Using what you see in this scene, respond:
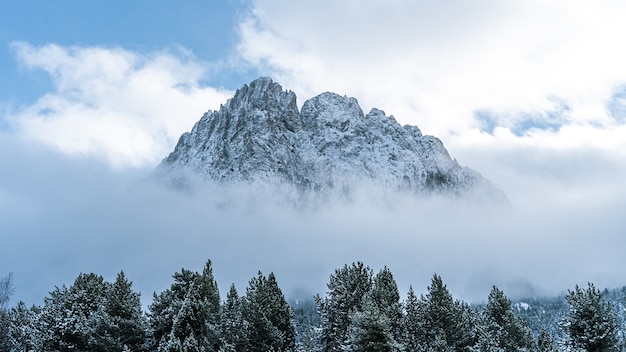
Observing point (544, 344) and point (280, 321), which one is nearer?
point (280, 321)

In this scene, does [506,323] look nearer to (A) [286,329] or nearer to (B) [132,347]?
(A) [286,329]

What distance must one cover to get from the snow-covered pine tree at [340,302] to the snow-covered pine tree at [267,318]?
11.5ft

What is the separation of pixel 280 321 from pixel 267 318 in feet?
9.46

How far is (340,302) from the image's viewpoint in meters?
50.8

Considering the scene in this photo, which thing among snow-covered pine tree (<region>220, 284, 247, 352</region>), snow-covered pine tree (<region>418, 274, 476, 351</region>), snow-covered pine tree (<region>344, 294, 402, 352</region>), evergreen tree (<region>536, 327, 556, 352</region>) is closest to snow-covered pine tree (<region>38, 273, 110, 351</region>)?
snow-covered pine tree (<region>220, 284, 247, 352</region>)

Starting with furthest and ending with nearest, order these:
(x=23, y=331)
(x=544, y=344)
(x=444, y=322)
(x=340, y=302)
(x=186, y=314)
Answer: (x=23, y=331) → (x=544, y=344) → (x=340, y=302) → (x=444, y=322) → (x=186, y=314)

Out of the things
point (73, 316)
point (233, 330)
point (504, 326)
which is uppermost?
point (73, 316)

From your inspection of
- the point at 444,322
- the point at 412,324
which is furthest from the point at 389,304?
the point at 444,322

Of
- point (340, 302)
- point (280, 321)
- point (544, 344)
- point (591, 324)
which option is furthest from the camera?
point (544, 344)

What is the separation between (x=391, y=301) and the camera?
51719 mm

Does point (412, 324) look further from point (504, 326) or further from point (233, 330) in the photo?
point (233, 330)

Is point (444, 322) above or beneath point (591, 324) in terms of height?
above

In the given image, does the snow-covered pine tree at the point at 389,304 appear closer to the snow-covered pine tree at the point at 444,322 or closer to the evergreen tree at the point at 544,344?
the snow-covered pine tree at the point at 444,322

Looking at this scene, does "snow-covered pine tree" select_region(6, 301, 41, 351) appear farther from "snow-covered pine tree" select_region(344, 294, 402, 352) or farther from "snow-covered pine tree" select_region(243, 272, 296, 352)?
"snow-covered pine tree" select_region(344, 294, 402, 352)
